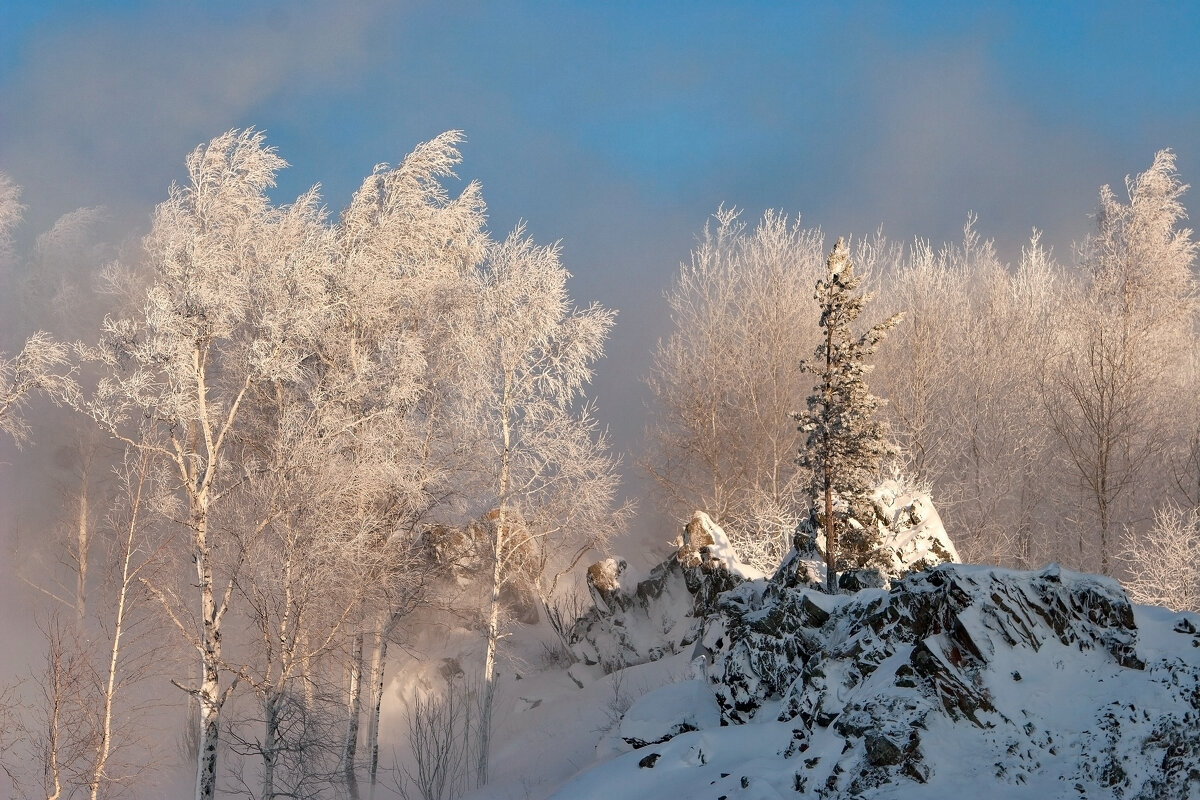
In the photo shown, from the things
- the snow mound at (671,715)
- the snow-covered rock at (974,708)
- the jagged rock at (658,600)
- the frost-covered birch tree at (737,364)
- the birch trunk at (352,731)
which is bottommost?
the snow-covered rock at (974,708)

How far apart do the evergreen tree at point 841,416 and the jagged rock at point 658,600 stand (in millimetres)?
3722

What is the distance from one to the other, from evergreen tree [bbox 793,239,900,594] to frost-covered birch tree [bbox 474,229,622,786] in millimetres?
4963

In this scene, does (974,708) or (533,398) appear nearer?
(974,708)

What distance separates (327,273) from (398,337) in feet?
6.99

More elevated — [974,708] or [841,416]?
[841,416]

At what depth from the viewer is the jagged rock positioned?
21.1 metres

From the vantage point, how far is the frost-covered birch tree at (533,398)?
20.1 metres

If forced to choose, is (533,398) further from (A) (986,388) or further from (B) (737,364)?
(A) (986,388)

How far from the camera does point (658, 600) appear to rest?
74.1ft

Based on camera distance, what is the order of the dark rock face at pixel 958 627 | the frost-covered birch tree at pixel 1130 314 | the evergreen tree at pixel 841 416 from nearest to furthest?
the dark rock face at pixel 958 627 < the evergreen tree at pixel 841 416 < the frost-covered birch tree at pixel 1130 314

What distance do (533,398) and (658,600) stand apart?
6296 millimetres

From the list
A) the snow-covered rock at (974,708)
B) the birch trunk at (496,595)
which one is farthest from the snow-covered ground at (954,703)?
the birch trunk at (496,595)

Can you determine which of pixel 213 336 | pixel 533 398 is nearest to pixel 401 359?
pixel 533 398

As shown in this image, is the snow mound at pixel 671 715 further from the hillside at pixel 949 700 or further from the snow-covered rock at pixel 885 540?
the snow-covered rock at pixel 885 540
